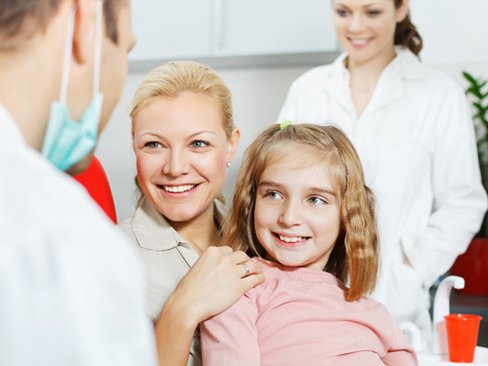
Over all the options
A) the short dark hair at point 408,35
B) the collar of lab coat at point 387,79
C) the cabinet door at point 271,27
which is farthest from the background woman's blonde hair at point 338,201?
the cabinet door at point 271,27

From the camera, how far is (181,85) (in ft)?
5.16

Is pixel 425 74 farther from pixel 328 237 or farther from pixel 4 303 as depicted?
pixel 4 303

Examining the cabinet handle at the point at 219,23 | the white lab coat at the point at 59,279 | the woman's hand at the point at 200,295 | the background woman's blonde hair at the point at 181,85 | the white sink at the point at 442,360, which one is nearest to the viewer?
the white lab coat at the point at 59,279

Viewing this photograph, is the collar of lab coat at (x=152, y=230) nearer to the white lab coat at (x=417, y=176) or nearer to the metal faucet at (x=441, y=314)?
the metal faucet at (x=441, y=314)

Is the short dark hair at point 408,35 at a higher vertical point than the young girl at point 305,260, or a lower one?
higher

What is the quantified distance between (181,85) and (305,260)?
40 cm

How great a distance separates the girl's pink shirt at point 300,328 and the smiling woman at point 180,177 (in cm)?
5

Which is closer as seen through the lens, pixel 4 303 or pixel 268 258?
pixel 4 303

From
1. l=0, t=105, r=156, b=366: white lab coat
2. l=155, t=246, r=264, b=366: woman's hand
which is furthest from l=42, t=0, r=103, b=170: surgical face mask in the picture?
l=155, t=246, r=264, b=366: woman's hand

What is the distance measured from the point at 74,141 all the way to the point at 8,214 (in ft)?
0.82

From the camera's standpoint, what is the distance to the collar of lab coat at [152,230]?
1529 millimetres

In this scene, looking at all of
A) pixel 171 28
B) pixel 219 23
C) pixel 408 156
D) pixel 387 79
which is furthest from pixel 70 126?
pixel 171 28

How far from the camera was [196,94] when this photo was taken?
1.58 meters

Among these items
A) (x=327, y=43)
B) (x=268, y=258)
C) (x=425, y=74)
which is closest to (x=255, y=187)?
(x=268, y=258)
